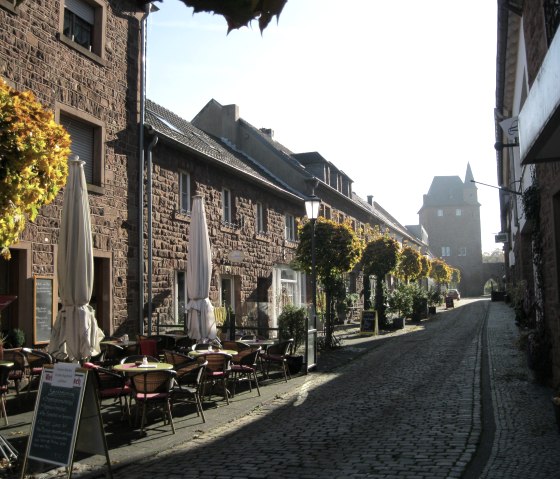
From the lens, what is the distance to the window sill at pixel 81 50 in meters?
11.7

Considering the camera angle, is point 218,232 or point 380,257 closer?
point 218,232

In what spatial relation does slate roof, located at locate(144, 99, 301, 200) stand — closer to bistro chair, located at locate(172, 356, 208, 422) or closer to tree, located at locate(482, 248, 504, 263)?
bistro chair, located at locate(172, 356, 208, 422)

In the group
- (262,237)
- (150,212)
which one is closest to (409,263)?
(262,237)

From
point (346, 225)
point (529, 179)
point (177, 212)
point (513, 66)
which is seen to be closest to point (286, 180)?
point (346, 225)

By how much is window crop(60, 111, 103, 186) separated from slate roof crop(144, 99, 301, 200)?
168 cm

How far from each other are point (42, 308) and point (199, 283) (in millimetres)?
2839

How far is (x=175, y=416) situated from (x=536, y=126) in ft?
19.6

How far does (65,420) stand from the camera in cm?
533

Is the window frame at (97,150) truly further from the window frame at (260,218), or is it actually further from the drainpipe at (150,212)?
the window frame at (260,218)

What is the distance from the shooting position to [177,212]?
1521cm

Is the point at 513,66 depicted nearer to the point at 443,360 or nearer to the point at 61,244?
the point at 443,360

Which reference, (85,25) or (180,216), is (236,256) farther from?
(85,25)

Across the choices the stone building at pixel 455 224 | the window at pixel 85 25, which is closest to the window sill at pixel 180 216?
the window at pixel 85 25

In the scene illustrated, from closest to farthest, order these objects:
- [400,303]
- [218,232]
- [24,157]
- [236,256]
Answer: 1. [24,157]
2. [218,232]
3. [236,256]
4. [400,303]
